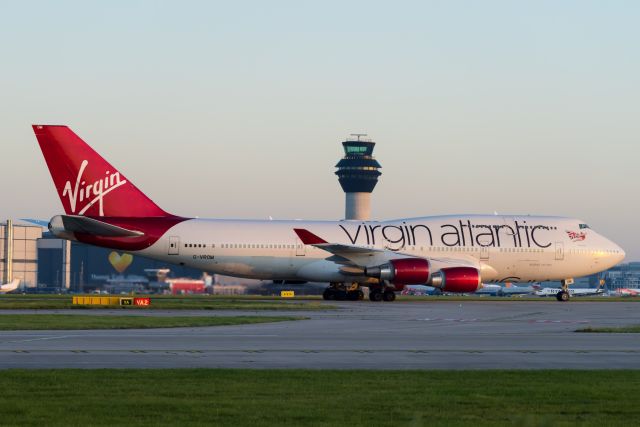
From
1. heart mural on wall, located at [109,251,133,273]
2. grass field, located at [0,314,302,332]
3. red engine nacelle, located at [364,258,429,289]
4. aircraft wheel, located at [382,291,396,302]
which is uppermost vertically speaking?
heart mural on wall, located at [109,251,133,273]

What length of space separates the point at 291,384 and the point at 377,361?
14.9 ft

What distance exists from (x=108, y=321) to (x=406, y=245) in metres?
26.3

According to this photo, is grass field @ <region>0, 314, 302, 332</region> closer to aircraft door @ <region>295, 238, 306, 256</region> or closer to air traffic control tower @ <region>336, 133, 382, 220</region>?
aircraft door @ <region>295, 238, 306, 256</region>

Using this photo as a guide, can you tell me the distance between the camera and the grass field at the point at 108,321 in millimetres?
30516

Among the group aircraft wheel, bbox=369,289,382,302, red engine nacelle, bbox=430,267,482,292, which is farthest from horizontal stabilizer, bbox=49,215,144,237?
red engine nacelle, bbox=430,267,482,292

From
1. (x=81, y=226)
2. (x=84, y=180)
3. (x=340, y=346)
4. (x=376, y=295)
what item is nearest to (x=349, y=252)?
(x=376, y=295)

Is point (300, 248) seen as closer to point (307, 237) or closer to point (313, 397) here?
point (307, 237)

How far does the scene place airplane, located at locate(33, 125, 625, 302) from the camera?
52.5m

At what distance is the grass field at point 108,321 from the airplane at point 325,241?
15.7 m

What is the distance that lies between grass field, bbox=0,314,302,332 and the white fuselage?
704 inches

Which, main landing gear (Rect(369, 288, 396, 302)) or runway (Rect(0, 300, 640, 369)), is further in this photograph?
Answer: main landing gear (Rect(369, 288, 396, 302))

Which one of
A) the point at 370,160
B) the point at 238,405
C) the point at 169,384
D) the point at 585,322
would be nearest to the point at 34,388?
the point at 169,384

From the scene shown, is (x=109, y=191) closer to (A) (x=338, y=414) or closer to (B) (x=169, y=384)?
(B) (x=169, y=384)

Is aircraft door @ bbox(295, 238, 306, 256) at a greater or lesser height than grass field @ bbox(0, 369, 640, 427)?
greater
